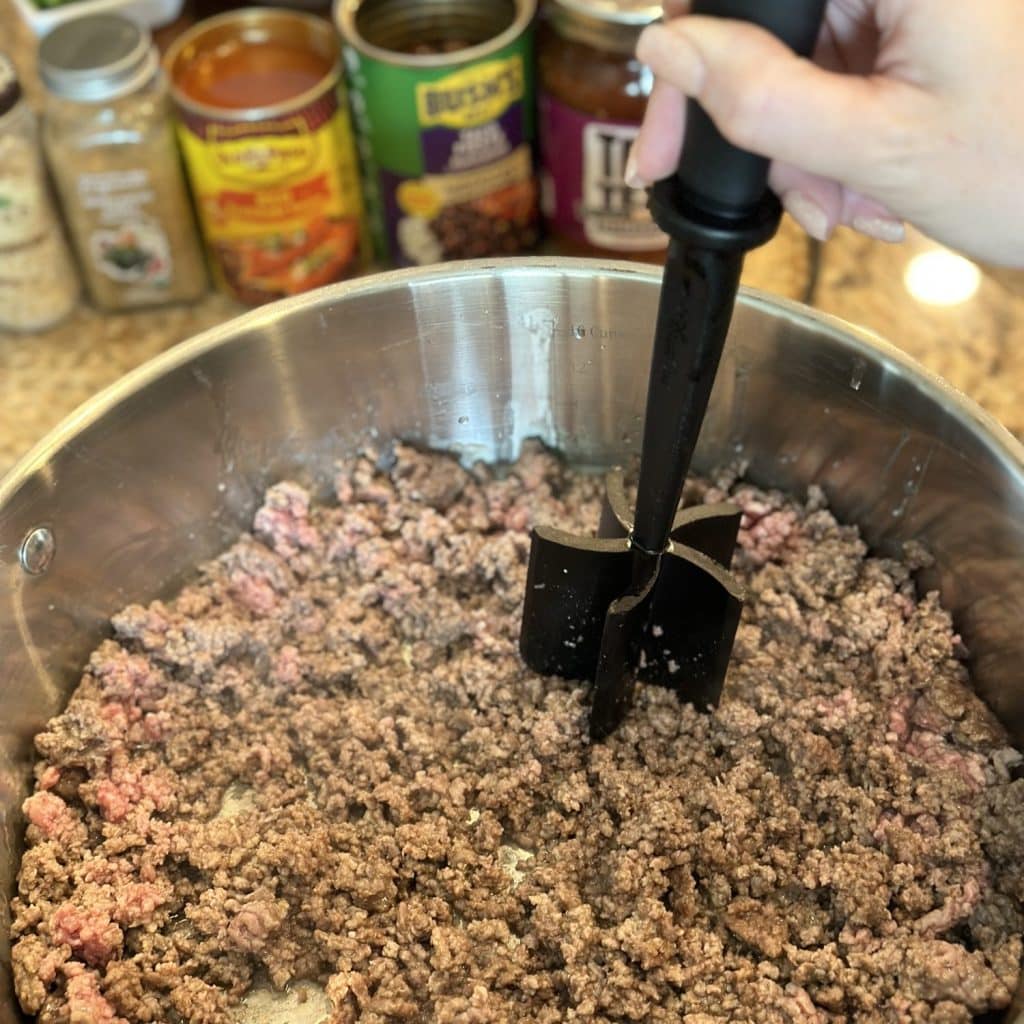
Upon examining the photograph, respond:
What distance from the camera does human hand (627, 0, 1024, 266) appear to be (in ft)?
1.78

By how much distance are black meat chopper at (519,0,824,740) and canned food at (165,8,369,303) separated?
49 cm

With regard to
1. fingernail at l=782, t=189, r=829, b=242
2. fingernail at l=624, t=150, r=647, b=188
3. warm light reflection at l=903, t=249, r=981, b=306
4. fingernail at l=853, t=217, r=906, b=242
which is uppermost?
fingernail at l=624, t=150, r=647, b=188

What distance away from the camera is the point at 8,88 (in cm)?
112

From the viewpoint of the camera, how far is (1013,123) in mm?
565

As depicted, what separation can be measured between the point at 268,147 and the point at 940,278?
753mm

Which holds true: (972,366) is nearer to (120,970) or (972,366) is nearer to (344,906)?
(344,906)

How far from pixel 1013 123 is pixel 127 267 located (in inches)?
38.2

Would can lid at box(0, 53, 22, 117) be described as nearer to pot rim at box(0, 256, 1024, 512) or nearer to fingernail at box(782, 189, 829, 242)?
pot rim at box(0, 256, 1024, 512)

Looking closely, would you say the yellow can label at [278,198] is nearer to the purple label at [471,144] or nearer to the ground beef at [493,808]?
the purple label at [471,144]

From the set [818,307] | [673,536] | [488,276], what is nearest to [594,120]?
[488,276]

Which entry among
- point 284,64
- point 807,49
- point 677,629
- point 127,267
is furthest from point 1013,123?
point 127,267

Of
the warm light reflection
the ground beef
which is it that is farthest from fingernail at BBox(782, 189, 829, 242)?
the warm light reflection

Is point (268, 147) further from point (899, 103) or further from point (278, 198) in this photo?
point (899, 103)

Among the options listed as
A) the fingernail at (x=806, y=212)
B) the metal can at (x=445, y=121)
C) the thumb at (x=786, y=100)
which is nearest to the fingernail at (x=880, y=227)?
the fingernail at (x=806, y=212)
